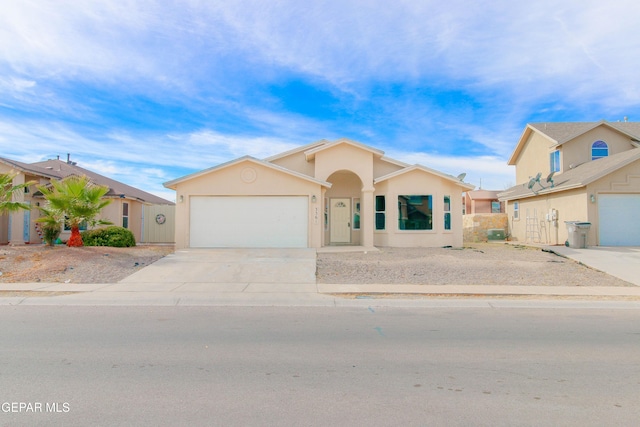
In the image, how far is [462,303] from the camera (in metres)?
9.52

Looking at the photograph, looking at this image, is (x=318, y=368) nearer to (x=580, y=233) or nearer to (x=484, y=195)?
(x=580, y=233)

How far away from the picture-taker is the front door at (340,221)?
21406mm

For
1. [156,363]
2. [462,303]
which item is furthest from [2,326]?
[462,303]

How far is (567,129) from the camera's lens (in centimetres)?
2520

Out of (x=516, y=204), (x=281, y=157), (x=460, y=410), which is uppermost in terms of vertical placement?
(x=281, y=157)

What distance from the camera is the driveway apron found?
11.9 m

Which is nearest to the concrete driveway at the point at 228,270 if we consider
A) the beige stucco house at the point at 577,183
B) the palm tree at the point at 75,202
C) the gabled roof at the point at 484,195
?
the palm tree at the point at 75,202

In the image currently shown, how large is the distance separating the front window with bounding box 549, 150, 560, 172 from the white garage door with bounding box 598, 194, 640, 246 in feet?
17.8

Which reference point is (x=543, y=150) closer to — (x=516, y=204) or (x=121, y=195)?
(x=516, y=204)

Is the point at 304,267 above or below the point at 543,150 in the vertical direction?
below

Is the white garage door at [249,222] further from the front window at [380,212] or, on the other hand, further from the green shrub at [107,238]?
the front window at [380,212]

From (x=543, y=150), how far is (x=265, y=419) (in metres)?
26.3

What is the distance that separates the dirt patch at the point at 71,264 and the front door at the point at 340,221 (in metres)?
8.48

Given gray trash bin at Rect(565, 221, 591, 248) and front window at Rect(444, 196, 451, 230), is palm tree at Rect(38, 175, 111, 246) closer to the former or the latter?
front window at Rect(444, 196, 451, 230)
